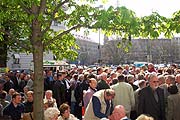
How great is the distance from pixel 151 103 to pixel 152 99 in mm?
101

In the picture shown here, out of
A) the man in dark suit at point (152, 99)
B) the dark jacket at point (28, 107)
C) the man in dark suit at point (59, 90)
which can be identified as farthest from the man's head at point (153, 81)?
the man in dark suit at point (59, 90)

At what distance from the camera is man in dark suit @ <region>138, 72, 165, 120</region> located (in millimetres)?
9195

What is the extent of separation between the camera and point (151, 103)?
363 inches

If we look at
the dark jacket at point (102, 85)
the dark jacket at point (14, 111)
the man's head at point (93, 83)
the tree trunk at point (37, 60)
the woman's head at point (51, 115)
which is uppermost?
the tree trunk at point (37, 60)

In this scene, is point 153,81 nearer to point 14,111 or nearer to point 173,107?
point 173,107

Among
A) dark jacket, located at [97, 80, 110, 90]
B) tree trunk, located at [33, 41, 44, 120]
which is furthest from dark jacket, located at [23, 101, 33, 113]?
tree trunk, located at [33, 41, 44, 120]

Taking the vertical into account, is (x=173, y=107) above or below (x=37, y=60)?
below

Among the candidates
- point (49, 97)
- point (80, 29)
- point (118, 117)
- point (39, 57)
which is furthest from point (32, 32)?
point (49, 97)

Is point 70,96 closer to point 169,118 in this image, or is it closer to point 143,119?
point 169,118

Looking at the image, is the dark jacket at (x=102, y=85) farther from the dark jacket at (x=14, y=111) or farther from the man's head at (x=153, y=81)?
the dark jacket at (x=14, y=111)

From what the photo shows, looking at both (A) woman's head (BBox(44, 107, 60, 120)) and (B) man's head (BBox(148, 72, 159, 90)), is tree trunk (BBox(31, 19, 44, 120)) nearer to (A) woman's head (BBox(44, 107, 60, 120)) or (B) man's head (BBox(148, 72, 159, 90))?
(A) woman's head (BBox(44, 107, 60, 120))

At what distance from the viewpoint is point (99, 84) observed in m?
10.6

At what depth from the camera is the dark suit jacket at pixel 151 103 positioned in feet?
30.2

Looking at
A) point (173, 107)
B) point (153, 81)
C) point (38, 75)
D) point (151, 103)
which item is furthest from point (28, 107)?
point (173, 107)
